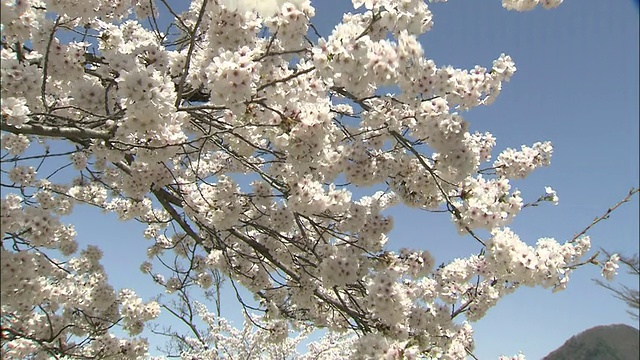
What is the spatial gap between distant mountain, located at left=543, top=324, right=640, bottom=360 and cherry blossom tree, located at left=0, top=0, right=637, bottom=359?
28.8 m

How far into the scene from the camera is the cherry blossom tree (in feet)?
10.8

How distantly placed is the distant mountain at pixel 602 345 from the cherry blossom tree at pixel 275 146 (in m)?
28.8

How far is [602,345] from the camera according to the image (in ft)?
100

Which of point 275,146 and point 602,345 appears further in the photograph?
point 602,345

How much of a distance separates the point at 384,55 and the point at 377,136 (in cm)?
190

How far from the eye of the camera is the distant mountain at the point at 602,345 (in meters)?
30.0

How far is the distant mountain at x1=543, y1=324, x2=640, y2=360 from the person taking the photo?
30047mm

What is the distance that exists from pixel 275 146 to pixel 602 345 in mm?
33998

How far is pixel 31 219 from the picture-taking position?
13.3 feet

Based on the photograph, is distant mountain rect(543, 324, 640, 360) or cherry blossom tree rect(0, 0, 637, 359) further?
distant mountain rect(543, 324, 640, 360)

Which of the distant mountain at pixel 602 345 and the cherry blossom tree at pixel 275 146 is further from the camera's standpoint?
the distant mountain at pixel 602 345

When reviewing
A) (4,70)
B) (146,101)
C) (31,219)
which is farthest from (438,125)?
(31,219)

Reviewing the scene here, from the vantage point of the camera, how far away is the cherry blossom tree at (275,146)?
328 cm

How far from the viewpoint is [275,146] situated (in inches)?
168
